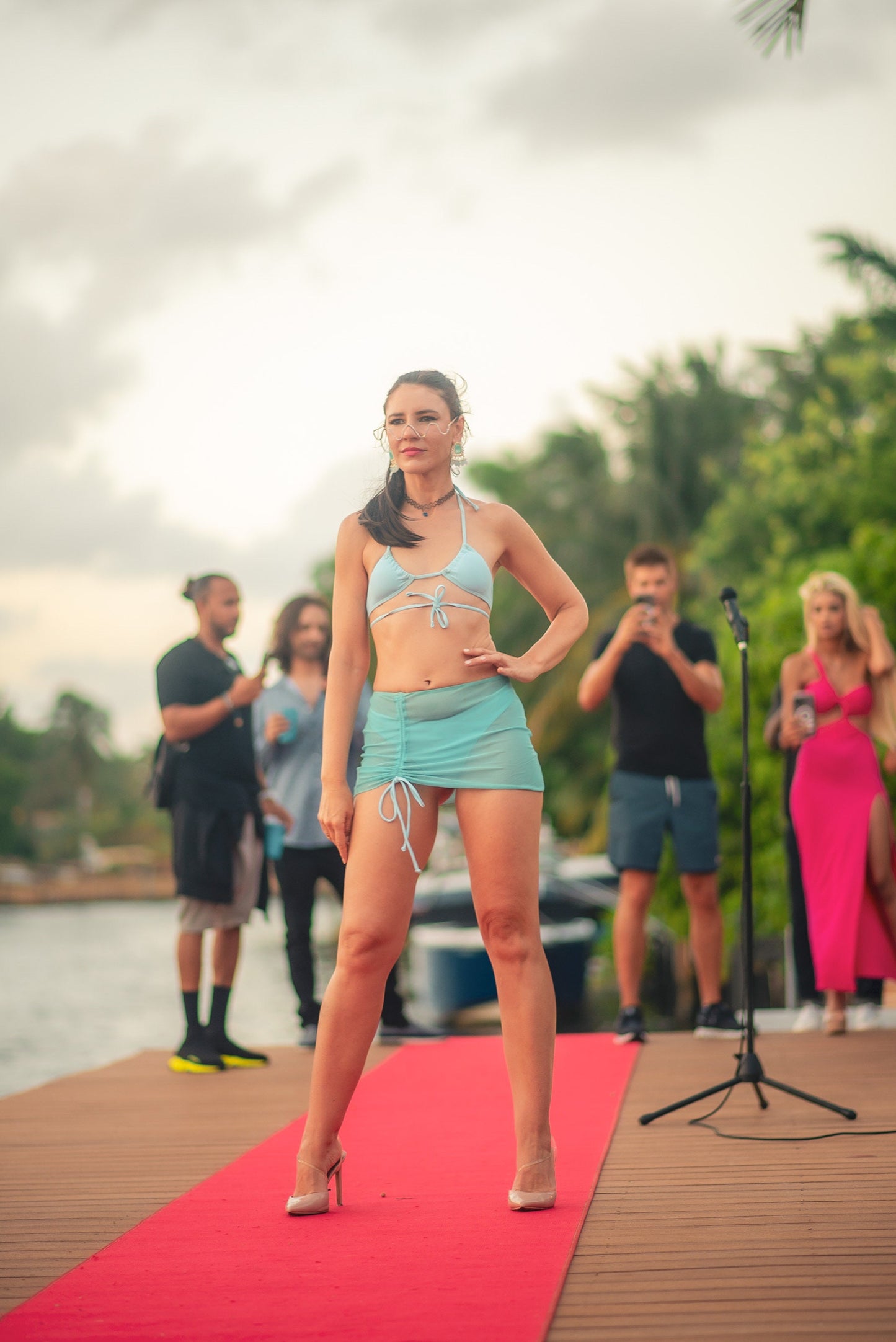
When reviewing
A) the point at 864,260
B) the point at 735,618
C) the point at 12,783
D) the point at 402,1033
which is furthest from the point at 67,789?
the point at 735,618

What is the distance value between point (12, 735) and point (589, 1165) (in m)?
136

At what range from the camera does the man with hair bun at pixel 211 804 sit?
614cm

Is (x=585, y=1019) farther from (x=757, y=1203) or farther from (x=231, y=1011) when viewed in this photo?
Result: (x=757, y=1203)

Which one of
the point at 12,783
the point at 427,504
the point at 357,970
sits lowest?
the point at 12,783

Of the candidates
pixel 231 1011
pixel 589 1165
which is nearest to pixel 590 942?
pixel 231 1011

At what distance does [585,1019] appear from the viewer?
26375 millimetres

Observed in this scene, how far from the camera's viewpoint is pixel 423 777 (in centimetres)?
350

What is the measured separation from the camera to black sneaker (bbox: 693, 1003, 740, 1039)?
6441 millimetres

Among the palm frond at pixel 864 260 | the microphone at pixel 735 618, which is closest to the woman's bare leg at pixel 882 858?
the microphone at pixel 735 618

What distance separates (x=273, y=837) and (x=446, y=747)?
3.34 metres

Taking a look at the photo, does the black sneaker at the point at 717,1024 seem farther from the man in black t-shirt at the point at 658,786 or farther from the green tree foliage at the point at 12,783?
the green tree foliage at the point at 12,783

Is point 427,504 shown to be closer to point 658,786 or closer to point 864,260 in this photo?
point 658,786

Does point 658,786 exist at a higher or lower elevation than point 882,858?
higher

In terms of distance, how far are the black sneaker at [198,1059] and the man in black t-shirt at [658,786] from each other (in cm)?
181
